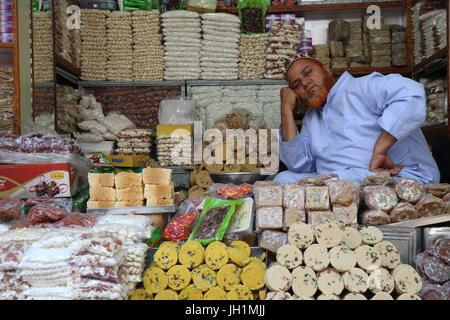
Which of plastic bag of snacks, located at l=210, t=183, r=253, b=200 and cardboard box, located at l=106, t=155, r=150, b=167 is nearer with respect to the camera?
plastic bag of snacks, located at l=210, t=183, r=253, b=200

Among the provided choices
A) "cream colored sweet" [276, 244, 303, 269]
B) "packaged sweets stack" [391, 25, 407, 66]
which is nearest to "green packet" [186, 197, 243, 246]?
"cream colored sweet" [276, 244, 303, 269]

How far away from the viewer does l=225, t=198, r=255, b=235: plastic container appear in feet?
6.27

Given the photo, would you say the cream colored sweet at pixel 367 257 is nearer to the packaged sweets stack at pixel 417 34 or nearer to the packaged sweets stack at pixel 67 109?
the packaged sweets stack at pixel 67 109

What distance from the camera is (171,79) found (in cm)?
391

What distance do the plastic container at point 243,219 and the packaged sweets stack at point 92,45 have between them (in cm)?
249

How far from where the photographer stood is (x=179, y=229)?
197 centimetres

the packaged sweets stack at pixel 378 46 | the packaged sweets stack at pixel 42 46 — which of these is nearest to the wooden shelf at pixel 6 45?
the packaged sweets stack at pixel 42 46

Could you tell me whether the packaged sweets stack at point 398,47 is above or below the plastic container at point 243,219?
above

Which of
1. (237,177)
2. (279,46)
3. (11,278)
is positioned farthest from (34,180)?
(279,46)

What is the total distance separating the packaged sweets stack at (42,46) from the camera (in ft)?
9.88

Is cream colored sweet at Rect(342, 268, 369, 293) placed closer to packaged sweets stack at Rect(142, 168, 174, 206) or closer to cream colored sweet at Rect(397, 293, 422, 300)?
cream colored sweet at Rect(397, 293, 422, 300)

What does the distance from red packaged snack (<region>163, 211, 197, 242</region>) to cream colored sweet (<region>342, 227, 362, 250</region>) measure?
2.43ft
